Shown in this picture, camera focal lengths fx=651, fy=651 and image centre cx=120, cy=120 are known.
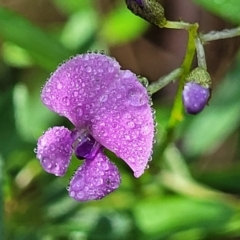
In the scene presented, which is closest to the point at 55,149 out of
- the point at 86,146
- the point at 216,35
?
the point at 86,146

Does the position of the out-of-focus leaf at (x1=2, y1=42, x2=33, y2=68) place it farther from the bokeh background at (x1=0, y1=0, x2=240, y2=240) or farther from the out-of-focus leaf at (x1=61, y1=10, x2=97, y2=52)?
the out-of-focus leaf at (x1=61, y1=10, x2=97, y2=52)

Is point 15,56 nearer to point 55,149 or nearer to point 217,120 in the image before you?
point 217,120

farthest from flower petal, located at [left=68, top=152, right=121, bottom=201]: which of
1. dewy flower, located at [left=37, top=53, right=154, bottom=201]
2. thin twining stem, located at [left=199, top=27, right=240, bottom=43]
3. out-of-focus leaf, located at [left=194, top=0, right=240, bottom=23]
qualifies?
out-of-focus leaf, located at [left=194, top=0, right=240, bottom=23]

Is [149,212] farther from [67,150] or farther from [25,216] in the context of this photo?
[67,150]

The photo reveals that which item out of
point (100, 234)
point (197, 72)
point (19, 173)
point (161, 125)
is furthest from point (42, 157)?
point (161, 125)

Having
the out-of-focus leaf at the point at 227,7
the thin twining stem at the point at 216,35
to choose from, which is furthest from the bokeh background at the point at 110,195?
the thin twining stem at the point at 216,35

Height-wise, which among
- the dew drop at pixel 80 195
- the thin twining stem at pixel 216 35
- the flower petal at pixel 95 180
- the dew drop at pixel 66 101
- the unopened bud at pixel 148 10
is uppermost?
the unopened bud at pixel 148 10

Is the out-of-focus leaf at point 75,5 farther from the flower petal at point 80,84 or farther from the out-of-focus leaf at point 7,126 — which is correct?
the flower petal at point 80,84
